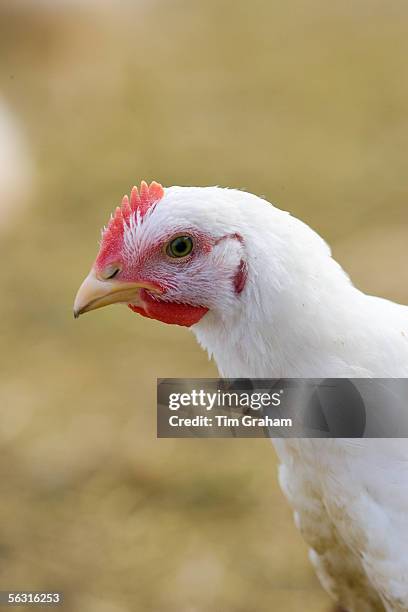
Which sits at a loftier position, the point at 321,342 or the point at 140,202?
the point at 140,202

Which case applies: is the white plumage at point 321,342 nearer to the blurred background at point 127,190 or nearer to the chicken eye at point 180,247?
the chicken eye at point 180,247

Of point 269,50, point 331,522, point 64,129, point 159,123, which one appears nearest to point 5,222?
point 64,129

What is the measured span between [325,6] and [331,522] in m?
1.70

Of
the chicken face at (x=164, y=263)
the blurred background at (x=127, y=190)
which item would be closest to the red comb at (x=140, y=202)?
the chicken face at (x=164, y=263)

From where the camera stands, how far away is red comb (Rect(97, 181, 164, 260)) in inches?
33.0

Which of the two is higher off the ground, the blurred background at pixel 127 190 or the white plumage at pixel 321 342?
the blurred background at pixel 127 190

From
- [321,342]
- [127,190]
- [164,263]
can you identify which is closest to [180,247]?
[164,263]

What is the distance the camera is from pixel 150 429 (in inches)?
65.2

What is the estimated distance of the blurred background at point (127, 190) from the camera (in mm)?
1401

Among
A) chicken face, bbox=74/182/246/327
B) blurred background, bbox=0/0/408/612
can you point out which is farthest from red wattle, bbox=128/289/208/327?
blurred background, bbox=0/0/408/612

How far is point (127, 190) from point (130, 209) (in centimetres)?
150

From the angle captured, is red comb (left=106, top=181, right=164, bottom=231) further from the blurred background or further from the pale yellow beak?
the blurred background

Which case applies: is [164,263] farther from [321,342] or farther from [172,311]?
[321,342]

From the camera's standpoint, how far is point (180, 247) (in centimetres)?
83
